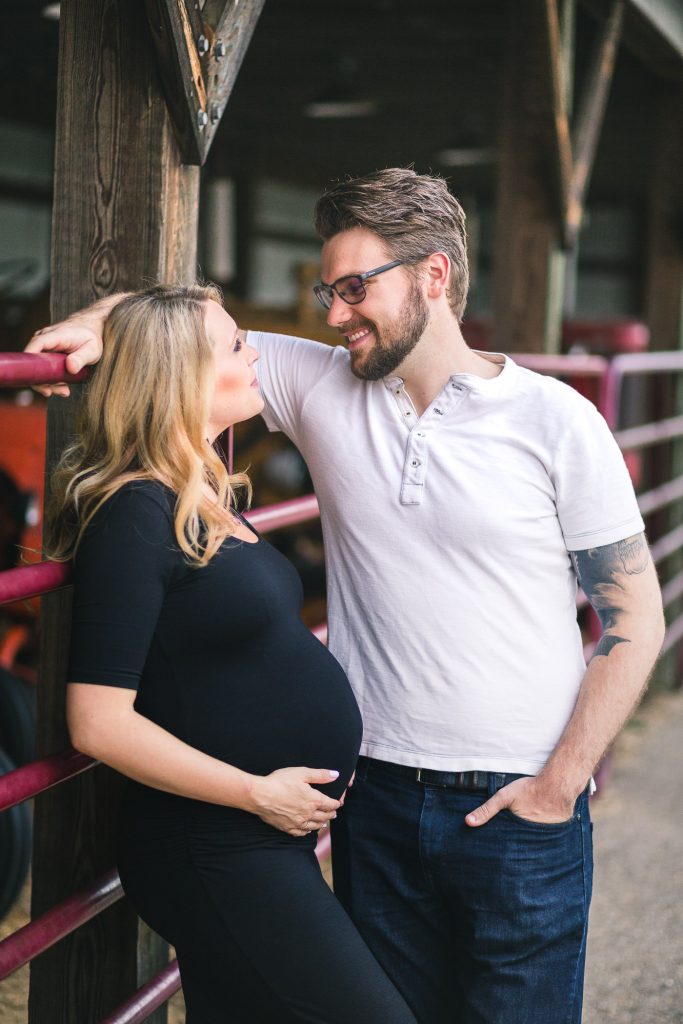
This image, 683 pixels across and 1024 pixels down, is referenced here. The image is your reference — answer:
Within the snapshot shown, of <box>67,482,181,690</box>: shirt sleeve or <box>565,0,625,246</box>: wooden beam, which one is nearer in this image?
<box>67,482,181,690</box>: shirt sleeve

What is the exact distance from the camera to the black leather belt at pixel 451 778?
175 centimetres

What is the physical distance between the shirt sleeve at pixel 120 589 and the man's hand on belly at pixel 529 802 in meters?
0.63

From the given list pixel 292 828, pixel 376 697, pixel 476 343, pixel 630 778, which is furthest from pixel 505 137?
pixel 292 828

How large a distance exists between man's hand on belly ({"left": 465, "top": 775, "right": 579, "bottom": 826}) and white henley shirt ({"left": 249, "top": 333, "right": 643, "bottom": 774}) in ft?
0.11

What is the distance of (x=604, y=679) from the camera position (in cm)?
176

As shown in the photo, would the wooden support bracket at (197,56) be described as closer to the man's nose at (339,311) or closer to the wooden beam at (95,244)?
the wooden beam at (95,244)

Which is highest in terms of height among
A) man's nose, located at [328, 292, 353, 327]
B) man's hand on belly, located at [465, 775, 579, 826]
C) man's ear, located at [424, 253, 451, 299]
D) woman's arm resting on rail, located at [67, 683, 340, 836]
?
man's ear, located at [424, 253, 451, 299]

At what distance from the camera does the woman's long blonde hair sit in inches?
58.1

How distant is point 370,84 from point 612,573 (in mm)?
8107

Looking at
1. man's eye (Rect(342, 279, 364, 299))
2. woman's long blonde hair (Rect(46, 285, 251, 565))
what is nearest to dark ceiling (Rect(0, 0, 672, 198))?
man's eye (Rect(342, 279, 364, 299))

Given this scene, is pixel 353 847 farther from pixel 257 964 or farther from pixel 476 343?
pixel 476 343

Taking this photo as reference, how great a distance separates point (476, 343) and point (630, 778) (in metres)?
2.43

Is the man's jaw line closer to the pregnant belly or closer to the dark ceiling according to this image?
the pregnant belly

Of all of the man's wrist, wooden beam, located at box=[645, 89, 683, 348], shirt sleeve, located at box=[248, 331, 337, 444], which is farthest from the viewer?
wooden beam, located at box=[645, 89, 683, 348]
